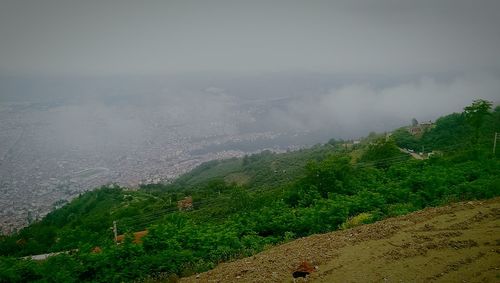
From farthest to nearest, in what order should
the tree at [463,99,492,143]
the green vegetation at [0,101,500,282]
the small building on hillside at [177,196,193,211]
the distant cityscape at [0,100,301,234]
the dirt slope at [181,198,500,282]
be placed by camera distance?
1. the distant cityscape at [0,100,301,234]
2. the small building on hillside at [177,196,193,211]
3. the tree at [463,99,492,143]
4. the green vegetation at [0,101,500,282]
5. the dirt slope at [181,198,500,282]

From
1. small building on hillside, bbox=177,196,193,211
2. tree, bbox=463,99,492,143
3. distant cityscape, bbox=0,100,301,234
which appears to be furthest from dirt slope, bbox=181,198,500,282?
distant cityscape, bbox=0,100,301,234

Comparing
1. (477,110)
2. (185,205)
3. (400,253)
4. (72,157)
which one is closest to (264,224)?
(400,253)

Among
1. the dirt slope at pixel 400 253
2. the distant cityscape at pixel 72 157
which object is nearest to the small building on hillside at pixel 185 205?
the dirt slope at pixel 400 253

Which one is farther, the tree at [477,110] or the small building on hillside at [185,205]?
the small building on hillside at [185,205]

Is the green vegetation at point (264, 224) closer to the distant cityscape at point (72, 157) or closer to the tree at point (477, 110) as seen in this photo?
the tree at point (477, 110)

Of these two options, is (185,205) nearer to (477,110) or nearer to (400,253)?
(477,110)

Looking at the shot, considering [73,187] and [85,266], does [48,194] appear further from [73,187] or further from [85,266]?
[85,266]

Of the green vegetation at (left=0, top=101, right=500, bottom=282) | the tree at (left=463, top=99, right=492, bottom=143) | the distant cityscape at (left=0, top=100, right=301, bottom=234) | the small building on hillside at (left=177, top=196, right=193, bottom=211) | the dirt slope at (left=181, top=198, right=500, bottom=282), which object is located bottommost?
the distant cityscape at (left=0, top=100, right=301, bottom=234)

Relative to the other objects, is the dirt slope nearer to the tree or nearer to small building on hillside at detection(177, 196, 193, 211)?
the tree

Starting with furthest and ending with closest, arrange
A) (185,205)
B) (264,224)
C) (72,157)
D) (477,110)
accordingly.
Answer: (72,157) < (185,205) < (477,110) < (264,224)
